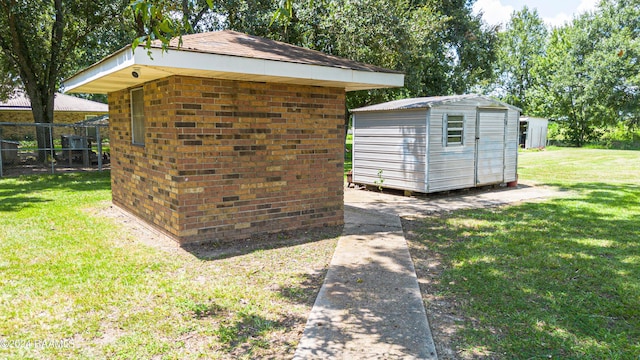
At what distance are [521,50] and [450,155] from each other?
42.1 m

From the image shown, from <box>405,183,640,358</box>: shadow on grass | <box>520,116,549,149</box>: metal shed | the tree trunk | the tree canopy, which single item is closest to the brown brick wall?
the tree canopy

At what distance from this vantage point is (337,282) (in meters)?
4.21

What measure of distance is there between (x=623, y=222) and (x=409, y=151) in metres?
4.22

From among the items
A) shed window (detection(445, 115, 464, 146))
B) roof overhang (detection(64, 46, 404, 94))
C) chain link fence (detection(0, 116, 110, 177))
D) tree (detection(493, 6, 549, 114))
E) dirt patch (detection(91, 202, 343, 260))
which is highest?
tree (detection(493, 6, 549, 114))

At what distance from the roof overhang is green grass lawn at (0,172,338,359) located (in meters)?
2.15

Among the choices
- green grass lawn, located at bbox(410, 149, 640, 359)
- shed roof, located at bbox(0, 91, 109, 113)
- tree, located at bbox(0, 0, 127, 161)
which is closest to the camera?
green grass lawn, located at bbox(410, 149, 640, 359)

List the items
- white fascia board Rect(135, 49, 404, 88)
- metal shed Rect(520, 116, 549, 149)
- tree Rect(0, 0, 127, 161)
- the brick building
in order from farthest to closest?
metal shed Rect(520, 116, 549, 149)
tree Rect(0, 0, 127, 161)
the brick building
white fascia board Rect(135, 49, 404, 88)

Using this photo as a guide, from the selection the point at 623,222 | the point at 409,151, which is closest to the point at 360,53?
the point at 409,151

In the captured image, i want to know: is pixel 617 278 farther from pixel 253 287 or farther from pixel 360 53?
pixel 360 53

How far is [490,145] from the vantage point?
10.6 metres

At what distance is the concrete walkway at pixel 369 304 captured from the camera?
2.93 m

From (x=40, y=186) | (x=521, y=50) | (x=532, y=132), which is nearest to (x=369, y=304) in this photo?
(x=40, y=186)

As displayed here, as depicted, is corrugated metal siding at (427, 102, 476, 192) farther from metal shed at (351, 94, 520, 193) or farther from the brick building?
the brick building

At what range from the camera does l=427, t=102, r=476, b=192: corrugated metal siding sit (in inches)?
368
